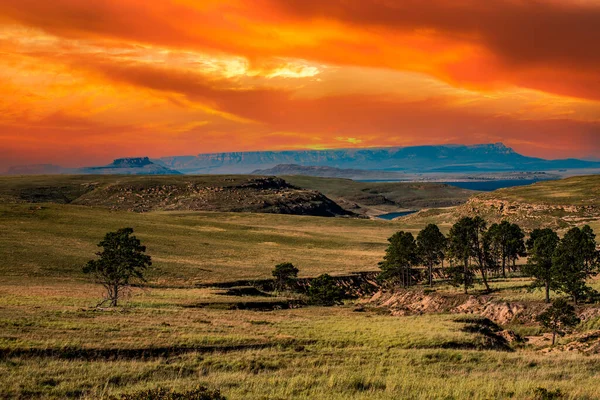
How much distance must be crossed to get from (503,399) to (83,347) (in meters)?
18.6

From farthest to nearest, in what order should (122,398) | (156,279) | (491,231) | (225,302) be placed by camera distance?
(491,231) → (156,279) → (225,302) → (122,398)

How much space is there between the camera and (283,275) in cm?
7100

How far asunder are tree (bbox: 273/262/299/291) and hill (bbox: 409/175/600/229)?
342ft

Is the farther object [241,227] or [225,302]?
[241,227]

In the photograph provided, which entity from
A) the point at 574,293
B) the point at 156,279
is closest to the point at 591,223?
the point at 574,293

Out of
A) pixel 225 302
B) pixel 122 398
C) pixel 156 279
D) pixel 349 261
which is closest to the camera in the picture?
pixel 122 398

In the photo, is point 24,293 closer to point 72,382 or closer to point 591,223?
point 72,382

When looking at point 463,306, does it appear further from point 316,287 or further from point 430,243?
point 430,243

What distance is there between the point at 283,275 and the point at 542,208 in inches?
4998

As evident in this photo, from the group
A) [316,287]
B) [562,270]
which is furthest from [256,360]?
[316,287]

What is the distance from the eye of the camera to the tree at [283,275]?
2763 inches

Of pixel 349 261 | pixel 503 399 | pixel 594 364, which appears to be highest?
pixel 503 399

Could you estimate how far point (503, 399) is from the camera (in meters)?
16.1

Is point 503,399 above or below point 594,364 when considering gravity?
above
